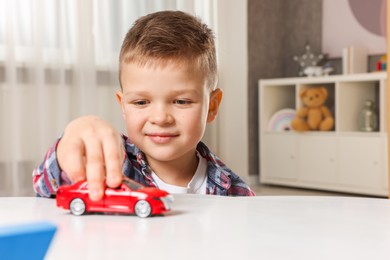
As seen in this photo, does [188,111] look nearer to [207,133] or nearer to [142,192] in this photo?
[142,192]

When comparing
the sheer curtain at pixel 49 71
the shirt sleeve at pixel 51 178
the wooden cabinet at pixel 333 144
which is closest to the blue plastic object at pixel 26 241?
the shirt sleeve at pixel 51 178

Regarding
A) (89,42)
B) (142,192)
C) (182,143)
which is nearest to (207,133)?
(89,42)

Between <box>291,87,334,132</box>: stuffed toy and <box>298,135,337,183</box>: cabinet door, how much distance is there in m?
0.08

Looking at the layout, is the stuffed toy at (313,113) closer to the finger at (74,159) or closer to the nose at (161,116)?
the nose at (161,116)

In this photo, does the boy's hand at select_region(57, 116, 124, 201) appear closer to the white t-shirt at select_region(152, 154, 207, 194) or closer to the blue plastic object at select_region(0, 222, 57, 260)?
the blue plastic object at select_region(0, 222, 57, 260)

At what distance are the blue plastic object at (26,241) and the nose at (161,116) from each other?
25.1 inches

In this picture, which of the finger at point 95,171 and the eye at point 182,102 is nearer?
the finger at point 95,171

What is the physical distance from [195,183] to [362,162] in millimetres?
2790

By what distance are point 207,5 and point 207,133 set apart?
84 cm

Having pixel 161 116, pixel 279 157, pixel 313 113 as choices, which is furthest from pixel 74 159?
pixel 279 157

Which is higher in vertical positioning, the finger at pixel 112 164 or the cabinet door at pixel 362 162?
the finger at pixel 112 164

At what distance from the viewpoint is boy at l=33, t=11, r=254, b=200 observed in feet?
3.00

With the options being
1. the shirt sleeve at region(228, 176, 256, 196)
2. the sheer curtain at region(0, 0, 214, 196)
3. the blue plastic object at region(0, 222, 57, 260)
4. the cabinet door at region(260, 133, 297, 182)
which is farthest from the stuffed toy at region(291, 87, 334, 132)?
the blue plastic object at region(0, 222, 57, 260)

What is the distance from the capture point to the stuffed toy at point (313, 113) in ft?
12.6
